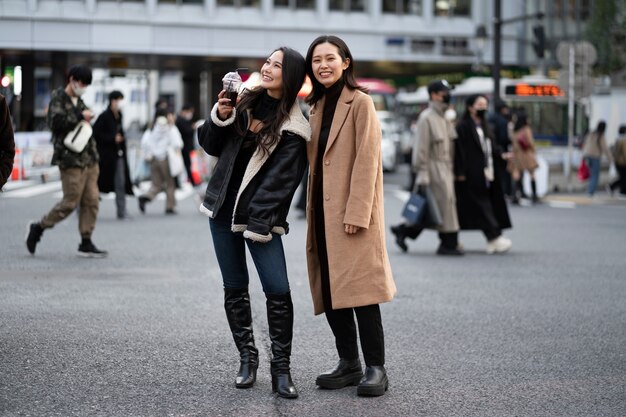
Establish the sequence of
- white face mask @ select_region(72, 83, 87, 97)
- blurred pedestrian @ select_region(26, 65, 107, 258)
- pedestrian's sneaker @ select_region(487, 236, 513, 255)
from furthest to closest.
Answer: pedestrian's sneaker @ select_region(487, 236, 513, 255) < blurred pedestrian @ select_region(26, 65, 107, 258) < white face mask @ select_region(72, 83, 87, 97)

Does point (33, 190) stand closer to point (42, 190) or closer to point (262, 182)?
point (42, 190)

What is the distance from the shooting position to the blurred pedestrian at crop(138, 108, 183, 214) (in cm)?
1884

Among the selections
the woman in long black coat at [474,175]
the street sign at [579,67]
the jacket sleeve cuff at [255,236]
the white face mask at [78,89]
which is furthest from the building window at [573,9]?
the jacket sleeve cuff at [255,236]

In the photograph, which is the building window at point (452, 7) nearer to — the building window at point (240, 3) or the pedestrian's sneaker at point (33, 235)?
the building window at point (240, 3)

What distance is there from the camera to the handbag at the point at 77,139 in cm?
1104

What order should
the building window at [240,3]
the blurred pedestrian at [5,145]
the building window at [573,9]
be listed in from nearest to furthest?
1. the blurred pedestrian at [5,145]
2. the building window at [240,3]
3. the building window at [573,9]

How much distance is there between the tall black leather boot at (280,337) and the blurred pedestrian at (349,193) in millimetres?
244

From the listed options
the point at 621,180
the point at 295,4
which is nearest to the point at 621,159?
the point at 621,180

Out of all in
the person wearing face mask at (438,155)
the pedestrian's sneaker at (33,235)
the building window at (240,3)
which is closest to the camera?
the pedestrian's sneaker at (33,235)

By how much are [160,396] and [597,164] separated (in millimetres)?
20814

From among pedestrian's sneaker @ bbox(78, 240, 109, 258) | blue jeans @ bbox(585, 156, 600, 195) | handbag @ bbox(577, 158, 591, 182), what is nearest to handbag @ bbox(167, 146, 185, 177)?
pedestrian's sneaker @ bbox(78, 240, 109, 258)

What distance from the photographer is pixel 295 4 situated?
2042 inches

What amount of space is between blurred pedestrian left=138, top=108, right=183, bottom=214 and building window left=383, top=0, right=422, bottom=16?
1421 inches

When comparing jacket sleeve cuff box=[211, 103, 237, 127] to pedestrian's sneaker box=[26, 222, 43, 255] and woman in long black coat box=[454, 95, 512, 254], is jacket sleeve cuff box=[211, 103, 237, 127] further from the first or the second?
woman in long black coat box=[454, 95, 512, 254]
